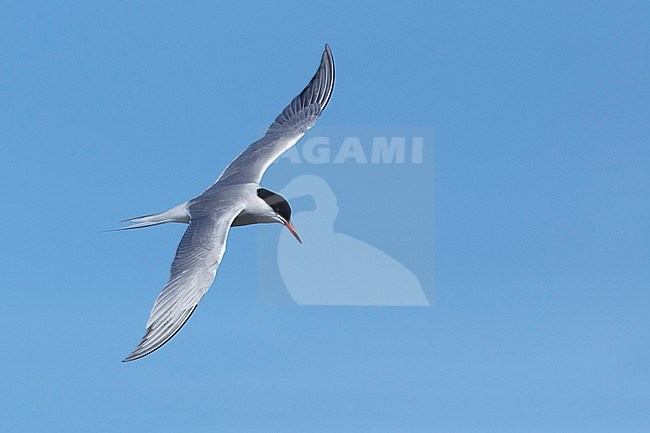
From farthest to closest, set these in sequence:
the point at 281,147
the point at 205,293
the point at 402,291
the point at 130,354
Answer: the point at 402,291 < the point at 281,147 < the point at 205,293 < the point at 130,354

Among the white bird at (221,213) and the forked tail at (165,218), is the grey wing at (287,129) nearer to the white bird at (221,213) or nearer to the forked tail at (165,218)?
the white bird at (221,213)

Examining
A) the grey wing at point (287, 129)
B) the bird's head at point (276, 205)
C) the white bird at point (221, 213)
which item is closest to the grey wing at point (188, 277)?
the white bird at point (221, 213)

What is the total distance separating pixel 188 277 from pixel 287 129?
3432mm

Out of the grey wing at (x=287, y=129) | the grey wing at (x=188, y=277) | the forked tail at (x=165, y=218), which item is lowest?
the grey wing at (x=188, y=277)

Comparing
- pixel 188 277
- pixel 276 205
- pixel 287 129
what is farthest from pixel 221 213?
pixel 287 129

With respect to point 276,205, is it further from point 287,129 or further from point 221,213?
point 287,129

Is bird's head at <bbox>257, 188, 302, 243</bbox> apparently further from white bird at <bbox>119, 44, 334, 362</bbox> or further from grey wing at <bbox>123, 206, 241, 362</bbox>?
grey wing at <bbox>123, 206, 241, 362</bbox>

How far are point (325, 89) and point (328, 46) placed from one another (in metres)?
0.53

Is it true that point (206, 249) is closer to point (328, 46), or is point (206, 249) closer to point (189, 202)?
point (189, 202)

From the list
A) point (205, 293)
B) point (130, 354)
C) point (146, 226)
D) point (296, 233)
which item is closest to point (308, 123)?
point (296, 233)

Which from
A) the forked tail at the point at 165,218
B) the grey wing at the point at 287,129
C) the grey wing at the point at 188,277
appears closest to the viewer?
the grey wing at the point at 188,277

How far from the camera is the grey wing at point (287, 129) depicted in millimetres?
11141

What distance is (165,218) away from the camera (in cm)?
1025

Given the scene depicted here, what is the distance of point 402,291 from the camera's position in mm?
12609
